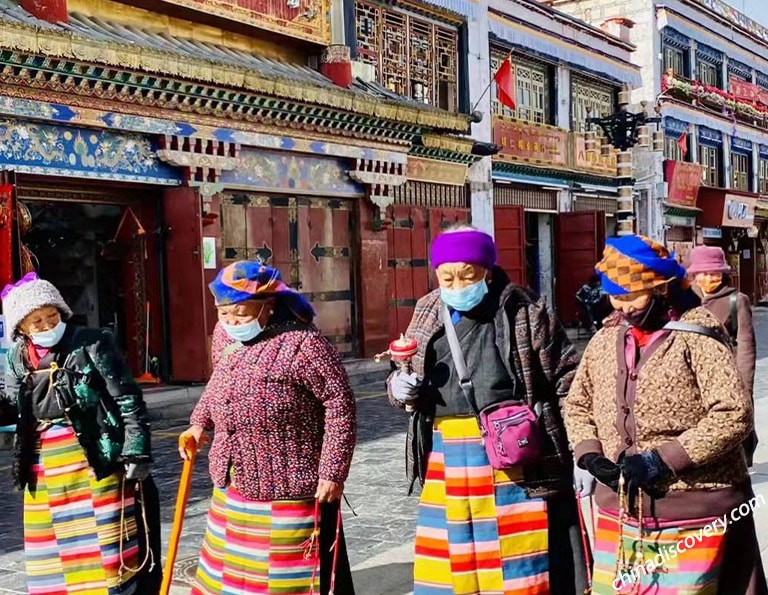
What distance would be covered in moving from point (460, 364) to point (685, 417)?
0.98m

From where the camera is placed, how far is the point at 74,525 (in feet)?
13.7

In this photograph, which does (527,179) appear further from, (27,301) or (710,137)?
(27,301)

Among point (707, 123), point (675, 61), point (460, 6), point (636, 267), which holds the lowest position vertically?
point (636, 267)

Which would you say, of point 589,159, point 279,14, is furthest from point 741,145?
point 279,14

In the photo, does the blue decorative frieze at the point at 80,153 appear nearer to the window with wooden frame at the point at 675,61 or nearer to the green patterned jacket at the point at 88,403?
the green patterned jacket at the point at 88,403

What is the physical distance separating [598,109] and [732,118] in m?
9.93

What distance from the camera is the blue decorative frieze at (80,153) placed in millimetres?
9906

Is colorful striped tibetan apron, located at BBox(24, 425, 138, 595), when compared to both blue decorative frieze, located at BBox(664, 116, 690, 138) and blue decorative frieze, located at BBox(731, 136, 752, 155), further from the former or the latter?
blue decorative frieze, located at BBox(731, 136, 752, 155)

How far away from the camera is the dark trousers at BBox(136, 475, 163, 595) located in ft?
14.0

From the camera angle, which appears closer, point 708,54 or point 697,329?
point 697,329

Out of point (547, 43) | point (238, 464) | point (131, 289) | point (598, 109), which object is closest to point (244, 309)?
point (238, 464)

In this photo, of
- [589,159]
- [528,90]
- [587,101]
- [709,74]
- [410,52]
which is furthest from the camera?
[709,74]

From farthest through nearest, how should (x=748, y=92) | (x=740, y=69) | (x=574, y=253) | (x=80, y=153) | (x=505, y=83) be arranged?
(x=748, y=92), (x=740, y=69), (x=574, y=253), (x=505, y=83), (x=80, y=153)

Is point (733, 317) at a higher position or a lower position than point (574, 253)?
lower
